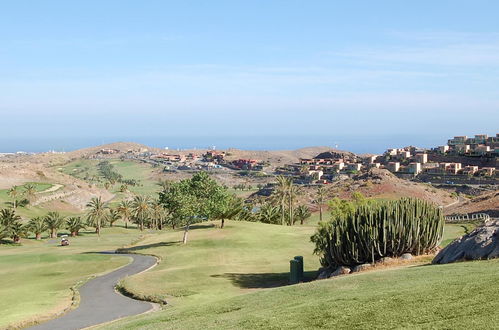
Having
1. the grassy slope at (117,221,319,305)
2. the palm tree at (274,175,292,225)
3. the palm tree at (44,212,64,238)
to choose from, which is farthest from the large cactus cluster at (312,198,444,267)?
the palm tree at (44,212,64,238)

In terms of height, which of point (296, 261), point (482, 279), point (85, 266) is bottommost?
point (85, 266)

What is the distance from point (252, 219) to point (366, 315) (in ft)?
219

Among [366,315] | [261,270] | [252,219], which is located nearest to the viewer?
[366,315]

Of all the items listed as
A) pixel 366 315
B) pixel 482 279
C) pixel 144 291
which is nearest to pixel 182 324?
pixel 366 315

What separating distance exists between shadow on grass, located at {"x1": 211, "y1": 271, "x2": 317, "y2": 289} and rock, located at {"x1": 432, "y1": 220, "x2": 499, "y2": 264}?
10854mm

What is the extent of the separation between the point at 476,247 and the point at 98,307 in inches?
851

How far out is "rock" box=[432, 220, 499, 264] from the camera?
24.7 m

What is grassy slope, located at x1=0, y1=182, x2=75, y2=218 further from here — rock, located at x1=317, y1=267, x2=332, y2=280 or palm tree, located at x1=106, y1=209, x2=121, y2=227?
rock, located at x1=317, y1=267, x2=332, y2=280

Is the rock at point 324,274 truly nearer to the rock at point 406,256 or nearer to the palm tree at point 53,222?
the rock at point 406,256

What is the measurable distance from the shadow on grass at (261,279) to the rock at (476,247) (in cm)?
1085

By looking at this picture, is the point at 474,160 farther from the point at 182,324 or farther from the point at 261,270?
the point at 182,324

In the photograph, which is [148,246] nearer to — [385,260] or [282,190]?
[282,190]

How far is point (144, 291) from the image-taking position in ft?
112

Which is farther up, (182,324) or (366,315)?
(366,315)
